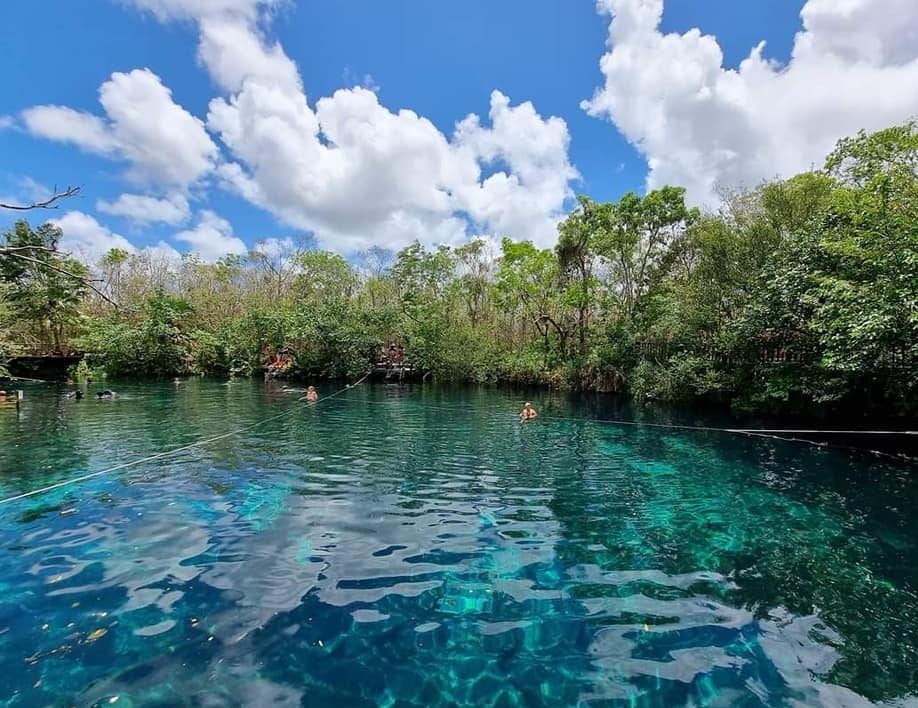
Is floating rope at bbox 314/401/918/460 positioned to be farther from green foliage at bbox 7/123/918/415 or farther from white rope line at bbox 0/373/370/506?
white rope line at bbox 0/373/370/506

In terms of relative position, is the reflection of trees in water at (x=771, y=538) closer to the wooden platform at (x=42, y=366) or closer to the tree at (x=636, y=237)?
the tree at (x=636, y=237)

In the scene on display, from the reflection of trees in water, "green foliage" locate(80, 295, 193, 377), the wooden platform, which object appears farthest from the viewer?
"green foliage" locate(80, 295, 193, 377)

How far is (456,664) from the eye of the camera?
13.2 feet

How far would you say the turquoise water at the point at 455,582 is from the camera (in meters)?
3.80

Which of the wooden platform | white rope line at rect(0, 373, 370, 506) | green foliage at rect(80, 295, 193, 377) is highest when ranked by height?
green foliage at rect(80, 295, 193, 377)

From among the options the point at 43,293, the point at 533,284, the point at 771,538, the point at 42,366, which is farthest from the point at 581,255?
the point at 42,366

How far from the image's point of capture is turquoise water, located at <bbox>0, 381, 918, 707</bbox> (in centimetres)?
A: 380

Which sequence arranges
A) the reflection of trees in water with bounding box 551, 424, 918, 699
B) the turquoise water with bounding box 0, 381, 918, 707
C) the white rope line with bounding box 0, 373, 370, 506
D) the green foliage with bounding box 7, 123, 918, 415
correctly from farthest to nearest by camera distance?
the green foliage with bounding box 7, 123, 918, 415 → the white rope line with bounding box 0, 373, 370, 506 → the reflection of trees in water with bounding box 551, 424, 918, 699 → the turquoise water with bounding box 0, 381, 918, 707

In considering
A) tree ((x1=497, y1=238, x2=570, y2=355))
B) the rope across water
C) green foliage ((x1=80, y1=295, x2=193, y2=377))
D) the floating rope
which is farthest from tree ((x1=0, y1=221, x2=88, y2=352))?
the floating rope

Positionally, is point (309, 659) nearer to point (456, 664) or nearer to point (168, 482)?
point (456, 664)

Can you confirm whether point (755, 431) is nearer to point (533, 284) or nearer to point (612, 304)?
point (612, 304)

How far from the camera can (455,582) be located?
5410mm

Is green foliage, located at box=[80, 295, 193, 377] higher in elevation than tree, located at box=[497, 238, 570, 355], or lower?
Answer: lower

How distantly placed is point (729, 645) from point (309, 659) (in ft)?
12.6
